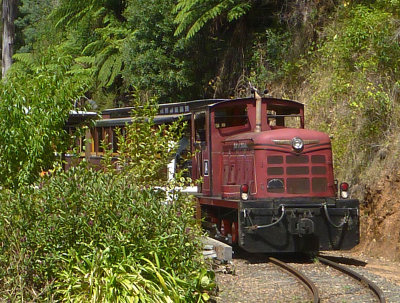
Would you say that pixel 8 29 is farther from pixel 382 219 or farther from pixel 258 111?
pixel 382 219

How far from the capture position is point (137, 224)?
324 inches

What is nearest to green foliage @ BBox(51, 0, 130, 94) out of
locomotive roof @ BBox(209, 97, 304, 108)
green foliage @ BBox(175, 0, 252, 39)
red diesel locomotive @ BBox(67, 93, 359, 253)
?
green foliage @ BBox(175, 0, 252, 39)

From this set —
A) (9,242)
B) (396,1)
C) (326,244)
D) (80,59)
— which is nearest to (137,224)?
(9,242)

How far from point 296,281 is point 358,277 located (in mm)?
940

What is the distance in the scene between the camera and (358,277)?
412 inches

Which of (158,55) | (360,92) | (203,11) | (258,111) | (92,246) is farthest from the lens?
(158,55)

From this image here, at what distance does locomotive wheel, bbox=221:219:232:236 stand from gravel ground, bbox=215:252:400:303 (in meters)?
0.54

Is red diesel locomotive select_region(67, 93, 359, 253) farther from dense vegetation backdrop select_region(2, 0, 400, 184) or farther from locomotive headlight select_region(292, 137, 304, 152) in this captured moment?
dense vegetation backdrop select_region(2, 0, 400, 184)

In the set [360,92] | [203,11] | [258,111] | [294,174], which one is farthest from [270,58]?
[294,174]

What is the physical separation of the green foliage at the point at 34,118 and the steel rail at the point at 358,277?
15.7ft

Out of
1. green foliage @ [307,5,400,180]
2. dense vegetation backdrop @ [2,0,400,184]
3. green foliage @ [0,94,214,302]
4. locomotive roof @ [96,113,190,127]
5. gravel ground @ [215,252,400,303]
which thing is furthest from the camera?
locomotive roof @ [96,113,190,127]

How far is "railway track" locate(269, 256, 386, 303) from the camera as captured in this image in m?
Answer: 9.29

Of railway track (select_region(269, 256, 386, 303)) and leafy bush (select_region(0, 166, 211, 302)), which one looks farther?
railway track (select_region(269, 256, 386, 303))

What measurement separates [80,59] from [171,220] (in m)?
20.8
